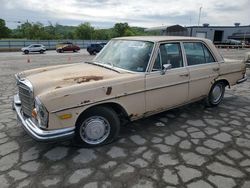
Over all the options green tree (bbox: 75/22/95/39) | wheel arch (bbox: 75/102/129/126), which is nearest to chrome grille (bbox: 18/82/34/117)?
wheel arch (bbox: 75/102/129/126)

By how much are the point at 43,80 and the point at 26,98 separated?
376 millimetres

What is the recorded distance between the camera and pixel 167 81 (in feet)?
14.2

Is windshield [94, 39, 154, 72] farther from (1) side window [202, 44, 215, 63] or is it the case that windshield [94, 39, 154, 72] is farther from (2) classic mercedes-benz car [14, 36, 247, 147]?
(1) side window [202, 44, 215, 63]

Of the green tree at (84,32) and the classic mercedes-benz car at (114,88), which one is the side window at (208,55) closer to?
the classic mercedes-benz car at (114,88)

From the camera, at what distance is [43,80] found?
12.1ft

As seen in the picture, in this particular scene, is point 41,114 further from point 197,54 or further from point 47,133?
point 197,54

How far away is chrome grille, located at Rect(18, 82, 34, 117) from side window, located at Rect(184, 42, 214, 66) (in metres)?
3.08

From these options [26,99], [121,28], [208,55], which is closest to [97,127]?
[26,99]

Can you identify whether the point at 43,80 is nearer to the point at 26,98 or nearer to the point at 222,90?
the point at 26,98

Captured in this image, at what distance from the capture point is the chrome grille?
3486mm

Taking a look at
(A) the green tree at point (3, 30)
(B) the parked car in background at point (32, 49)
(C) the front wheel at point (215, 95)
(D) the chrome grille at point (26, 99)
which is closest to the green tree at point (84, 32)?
(A) the green tree at point (3, 30)

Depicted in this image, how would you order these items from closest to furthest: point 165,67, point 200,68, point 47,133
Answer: point 47,133 < point 165,67 < point 200,68

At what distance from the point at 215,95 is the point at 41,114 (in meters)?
4.20

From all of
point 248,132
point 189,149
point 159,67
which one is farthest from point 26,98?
point 248,132
